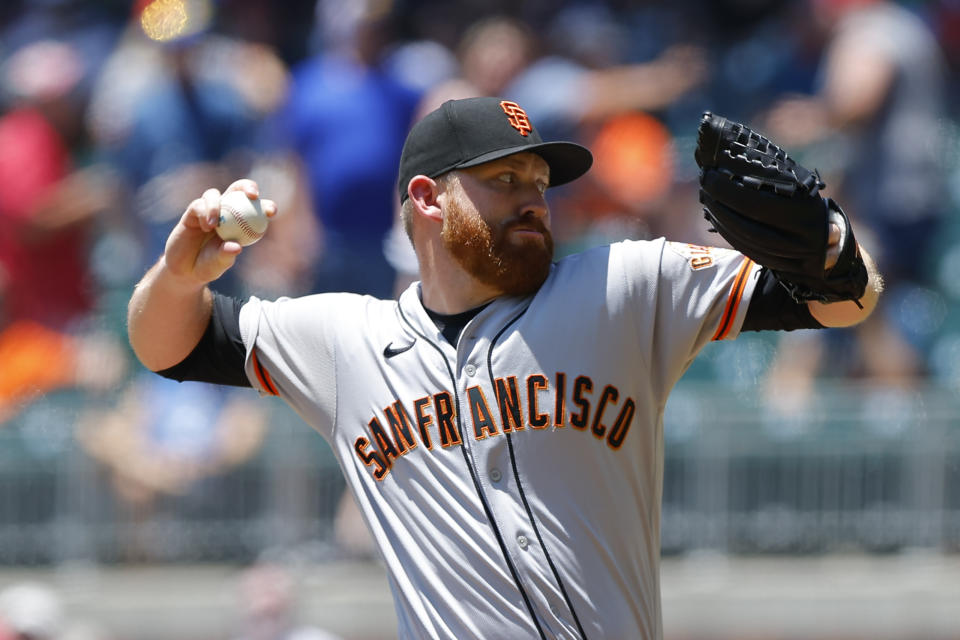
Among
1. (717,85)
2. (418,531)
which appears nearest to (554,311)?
(418,531)

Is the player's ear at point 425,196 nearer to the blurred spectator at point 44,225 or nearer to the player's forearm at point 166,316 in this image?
the player's forearm at point 166,316

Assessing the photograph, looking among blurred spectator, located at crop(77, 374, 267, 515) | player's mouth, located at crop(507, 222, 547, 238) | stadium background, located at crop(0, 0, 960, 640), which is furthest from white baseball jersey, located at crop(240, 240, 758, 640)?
blurred spectator, located at crop(77, 374, 267, 515)

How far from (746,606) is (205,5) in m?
4.34

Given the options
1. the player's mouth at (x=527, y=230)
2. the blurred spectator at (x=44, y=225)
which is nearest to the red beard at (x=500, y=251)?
the player's mouth at (x=527, y=230)

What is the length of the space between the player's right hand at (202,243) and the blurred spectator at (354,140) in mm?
3703

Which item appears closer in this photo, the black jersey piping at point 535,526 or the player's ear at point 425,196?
the black jersey piping at point 535,526

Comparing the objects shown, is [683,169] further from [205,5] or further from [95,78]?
[95,78]

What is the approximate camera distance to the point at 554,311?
2979 millimetres

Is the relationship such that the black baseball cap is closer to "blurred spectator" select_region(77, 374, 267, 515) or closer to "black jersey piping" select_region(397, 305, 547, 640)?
"black jersey piping" select_region(397, 305, 547, 640)

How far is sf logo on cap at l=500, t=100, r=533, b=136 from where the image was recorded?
3.08 m

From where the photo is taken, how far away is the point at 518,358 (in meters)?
2.96

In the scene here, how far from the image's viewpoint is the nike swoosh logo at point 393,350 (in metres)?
3.11

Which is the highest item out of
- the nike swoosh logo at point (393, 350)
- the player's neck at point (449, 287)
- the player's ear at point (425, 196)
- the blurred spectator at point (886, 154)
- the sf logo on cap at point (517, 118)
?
the blurred spectator at point (886, 154)

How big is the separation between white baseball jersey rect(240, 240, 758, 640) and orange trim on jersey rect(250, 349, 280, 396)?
0.26 metres
